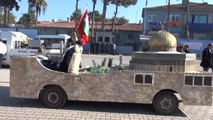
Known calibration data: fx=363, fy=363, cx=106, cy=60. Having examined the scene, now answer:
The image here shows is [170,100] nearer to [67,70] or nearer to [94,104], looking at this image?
[94,104]

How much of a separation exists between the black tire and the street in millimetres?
168

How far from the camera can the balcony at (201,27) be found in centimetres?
5531

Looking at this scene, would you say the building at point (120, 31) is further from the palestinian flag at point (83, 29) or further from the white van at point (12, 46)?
the palestinian flag at point (83, 29)

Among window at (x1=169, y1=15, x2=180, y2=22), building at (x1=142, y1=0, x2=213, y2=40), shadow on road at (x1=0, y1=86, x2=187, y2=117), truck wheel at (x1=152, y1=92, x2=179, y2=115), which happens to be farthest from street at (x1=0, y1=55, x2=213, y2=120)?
window at (x1=169, y1=15, x2=180, y2=22)

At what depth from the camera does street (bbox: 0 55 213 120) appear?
802cm

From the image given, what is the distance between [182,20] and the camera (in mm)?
58375

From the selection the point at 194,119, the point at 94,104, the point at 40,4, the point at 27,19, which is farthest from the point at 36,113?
the point at 27,19

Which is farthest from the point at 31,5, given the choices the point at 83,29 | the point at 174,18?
the point at 83,29

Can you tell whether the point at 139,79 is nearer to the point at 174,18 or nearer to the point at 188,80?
the point at 188,80

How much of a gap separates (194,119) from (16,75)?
14.5ft

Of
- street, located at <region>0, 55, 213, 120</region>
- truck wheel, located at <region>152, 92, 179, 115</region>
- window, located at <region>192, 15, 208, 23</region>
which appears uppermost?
window, located at <region>192, 15, 208, 23</region>

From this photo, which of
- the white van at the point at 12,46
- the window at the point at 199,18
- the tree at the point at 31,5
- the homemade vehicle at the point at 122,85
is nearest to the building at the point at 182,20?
the window at the point at 199,18

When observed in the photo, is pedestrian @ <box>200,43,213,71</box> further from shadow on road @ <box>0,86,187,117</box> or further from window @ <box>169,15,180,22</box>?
window @ <box>169,15,180,22</box>

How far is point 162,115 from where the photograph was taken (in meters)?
8.73
